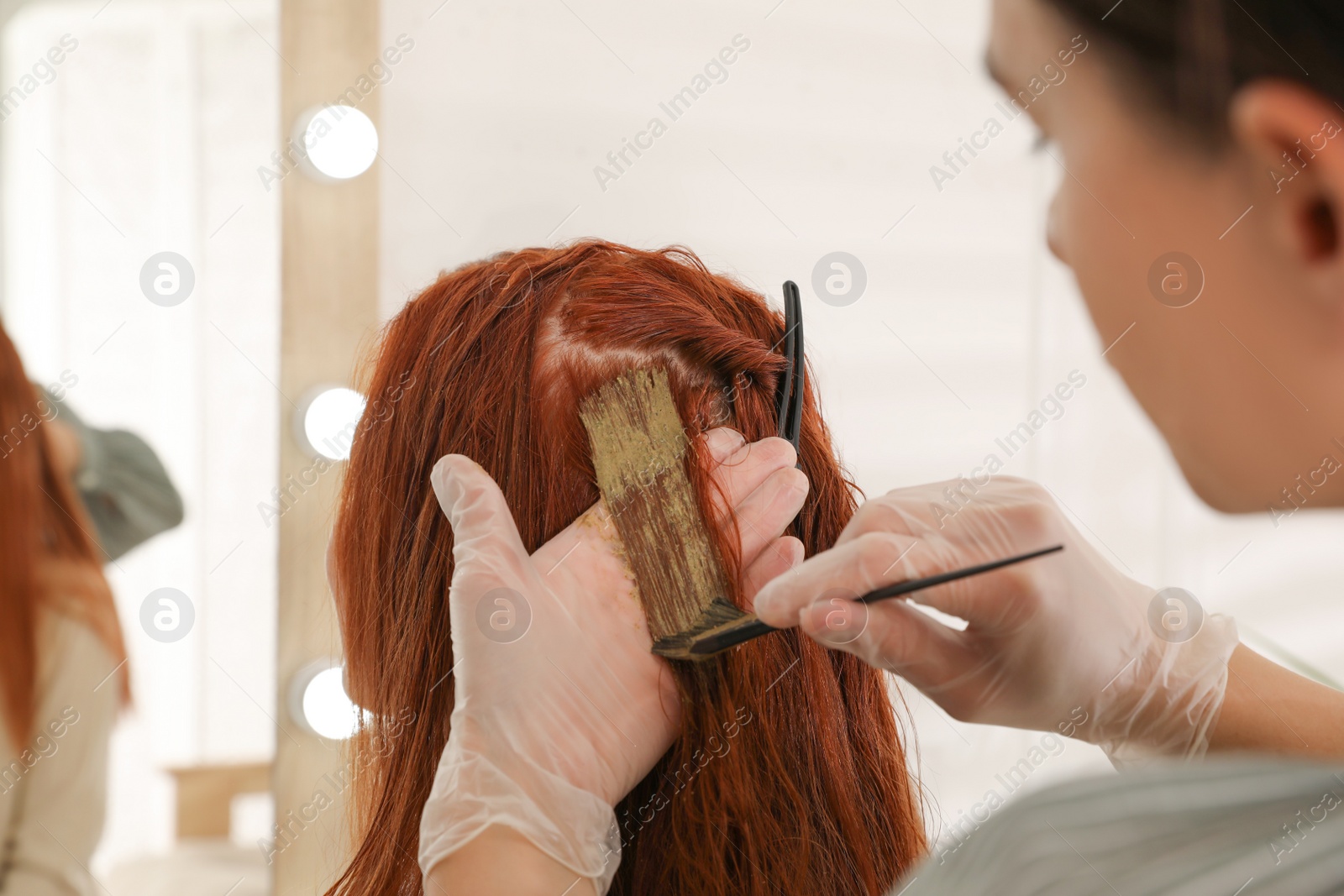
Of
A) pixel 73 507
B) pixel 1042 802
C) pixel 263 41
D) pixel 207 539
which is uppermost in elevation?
Result: pixel 263 41

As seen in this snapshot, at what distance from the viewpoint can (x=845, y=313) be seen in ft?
3.61

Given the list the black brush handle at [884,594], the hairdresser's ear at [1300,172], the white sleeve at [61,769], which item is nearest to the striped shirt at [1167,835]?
the black brush handle at [884,594]

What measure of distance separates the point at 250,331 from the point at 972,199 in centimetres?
97

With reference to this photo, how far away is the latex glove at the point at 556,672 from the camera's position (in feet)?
2.07

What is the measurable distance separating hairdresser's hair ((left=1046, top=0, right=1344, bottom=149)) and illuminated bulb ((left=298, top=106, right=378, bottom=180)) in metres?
0.88

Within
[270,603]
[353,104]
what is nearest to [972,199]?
[353,104]

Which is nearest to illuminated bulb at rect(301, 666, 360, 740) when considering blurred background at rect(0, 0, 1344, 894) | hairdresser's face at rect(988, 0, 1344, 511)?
blurred background at rect(0, 0, 1344, 894)

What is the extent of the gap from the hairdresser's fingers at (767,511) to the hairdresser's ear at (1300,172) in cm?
42

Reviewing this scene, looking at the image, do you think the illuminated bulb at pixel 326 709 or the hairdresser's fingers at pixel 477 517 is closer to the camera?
the hairdresser's fingers at pixel 477 517

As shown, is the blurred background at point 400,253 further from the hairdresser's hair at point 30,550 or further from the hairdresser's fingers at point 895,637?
the hairdresser's fingers at point 895,637

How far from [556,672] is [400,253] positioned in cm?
63

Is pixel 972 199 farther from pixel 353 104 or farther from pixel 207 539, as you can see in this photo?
pixel 207 539

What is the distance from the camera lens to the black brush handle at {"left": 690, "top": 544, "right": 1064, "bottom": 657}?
0.48 metres

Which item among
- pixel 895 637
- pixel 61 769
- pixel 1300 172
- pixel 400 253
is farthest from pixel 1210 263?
pixel 61 769
